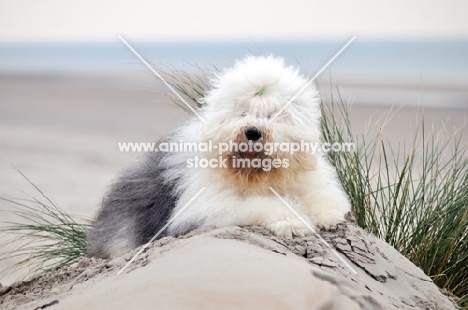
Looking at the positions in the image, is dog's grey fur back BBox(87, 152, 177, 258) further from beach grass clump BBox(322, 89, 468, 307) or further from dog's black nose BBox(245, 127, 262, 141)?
beach grass clump BBox(322, 89, 468, 307)

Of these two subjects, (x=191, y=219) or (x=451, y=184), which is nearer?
(x=191, y=219)

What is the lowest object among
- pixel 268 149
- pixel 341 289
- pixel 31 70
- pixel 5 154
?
pixel 341 289

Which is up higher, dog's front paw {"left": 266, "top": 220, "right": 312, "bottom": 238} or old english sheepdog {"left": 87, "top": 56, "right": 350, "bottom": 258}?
old english sheepdog {"left": 87, "top": 56, "right": 350, "bottom": 258}

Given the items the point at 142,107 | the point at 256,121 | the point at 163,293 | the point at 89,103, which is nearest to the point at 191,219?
the point at 256,121

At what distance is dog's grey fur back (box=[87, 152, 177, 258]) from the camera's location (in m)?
3.97

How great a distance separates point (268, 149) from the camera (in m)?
3.59

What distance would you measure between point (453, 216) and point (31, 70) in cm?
1110

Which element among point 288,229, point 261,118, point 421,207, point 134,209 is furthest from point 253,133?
point 421,207

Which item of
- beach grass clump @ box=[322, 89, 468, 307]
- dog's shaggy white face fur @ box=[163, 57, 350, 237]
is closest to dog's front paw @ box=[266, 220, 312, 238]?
dog's shaggy white face fur @ box=[163, 57, 350, 237]

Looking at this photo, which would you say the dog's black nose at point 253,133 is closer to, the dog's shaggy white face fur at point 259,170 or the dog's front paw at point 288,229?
the dog's shaggy white face fur at point 259,170

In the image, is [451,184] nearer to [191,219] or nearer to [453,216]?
[453,216]

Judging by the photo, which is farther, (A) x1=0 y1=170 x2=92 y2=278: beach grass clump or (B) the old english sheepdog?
(A) x1=0 y1=170 x2=92 y2=278: beach grass clump

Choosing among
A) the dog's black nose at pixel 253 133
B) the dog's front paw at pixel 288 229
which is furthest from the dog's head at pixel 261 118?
the dog's front paw at pixel 288 229

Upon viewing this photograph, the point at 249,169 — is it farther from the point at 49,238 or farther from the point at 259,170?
the point at 49,238
